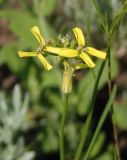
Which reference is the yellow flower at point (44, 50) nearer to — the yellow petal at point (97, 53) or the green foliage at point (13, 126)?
the yellow petal at point (97, 53)

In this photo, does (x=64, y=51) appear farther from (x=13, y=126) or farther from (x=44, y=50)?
(x=13, y=126)

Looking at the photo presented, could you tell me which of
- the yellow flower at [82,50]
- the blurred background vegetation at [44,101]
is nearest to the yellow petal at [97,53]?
the yellow flower at [82,50]

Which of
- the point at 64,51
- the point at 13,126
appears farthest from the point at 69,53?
the point at 13,126

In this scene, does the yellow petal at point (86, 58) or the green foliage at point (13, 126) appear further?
the green foliage at point (13, 126)

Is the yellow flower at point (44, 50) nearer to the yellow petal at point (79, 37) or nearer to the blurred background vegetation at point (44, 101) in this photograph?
the yellow petal at point (79, 37)

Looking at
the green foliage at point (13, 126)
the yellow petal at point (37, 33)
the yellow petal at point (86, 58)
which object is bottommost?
the green foliage at point (13, 126)

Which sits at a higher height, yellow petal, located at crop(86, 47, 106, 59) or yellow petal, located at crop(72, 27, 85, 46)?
yellow petal, located at crop(72, 27, 85, 46)

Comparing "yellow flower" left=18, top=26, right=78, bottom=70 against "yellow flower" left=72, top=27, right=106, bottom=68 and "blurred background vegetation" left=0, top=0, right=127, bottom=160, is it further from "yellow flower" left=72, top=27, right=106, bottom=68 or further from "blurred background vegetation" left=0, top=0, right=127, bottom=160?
"blurred background vegetation" left=0, top=0, right=127, bottom=160

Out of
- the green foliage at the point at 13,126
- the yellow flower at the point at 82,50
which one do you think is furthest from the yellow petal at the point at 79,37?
the green foliage at the point at 13,126

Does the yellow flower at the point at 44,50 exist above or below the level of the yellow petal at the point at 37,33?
below

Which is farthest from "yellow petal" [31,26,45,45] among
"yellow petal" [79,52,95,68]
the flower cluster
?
"yellow petal" [79,52,95,68]

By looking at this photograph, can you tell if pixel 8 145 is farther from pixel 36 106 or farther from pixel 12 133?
pixel 36 106

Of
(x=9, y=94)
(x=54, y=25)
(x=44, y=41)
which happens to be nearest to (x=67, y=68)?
(x=44, y=41)
